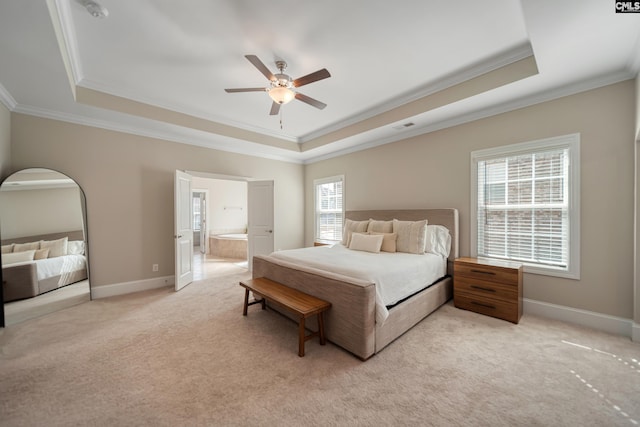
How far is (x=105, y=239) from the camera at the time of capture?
361cm

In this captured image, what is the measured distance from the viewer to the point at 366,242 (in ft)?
12.0

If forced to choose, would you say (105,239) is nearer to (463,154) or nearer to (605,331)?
(463,154)

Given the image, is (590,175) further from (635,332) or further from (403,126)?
(403,126)

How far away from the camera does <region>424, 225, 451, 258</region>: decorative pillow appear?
3.41 metres

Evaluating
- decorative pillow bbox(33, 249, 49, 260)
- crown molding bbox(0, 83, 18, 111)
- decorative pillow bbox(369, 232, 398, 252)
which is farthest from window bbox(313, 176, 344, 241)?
crown molding bbox(0, 83, 18, 111)

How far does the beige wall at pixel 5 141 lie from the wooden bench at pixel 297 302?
3188 millimetres

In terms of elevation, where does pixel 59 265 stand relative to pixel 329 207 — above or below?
below

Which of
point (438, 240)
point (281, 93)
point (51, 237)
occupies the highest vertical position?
point (281, 93)

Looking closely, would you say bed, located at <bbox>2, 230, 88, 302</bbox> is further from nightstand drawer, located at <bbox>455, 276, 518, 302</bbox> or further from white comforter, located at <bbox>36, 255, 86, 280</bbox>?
nightstand drawer, located at <bbox>455, 276, 518, 302</bbox>

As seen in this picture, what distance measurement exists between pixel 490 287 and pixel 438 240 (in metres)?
0.85

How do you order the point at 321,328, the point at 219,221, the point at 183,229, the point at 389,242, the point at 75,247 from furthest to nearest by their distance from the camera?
the point at 219,221 < the point at 183,229 < the point at 389,242 < the point at 75,247 < the point at 321,328

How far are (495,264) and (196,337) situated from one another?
3.45m

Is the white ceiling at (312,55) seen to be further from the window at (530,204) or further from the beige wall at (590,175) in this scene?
the window at (530,204)

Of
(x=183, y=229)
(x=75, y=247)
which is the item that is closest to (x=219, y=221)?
(x=183, y=229)
